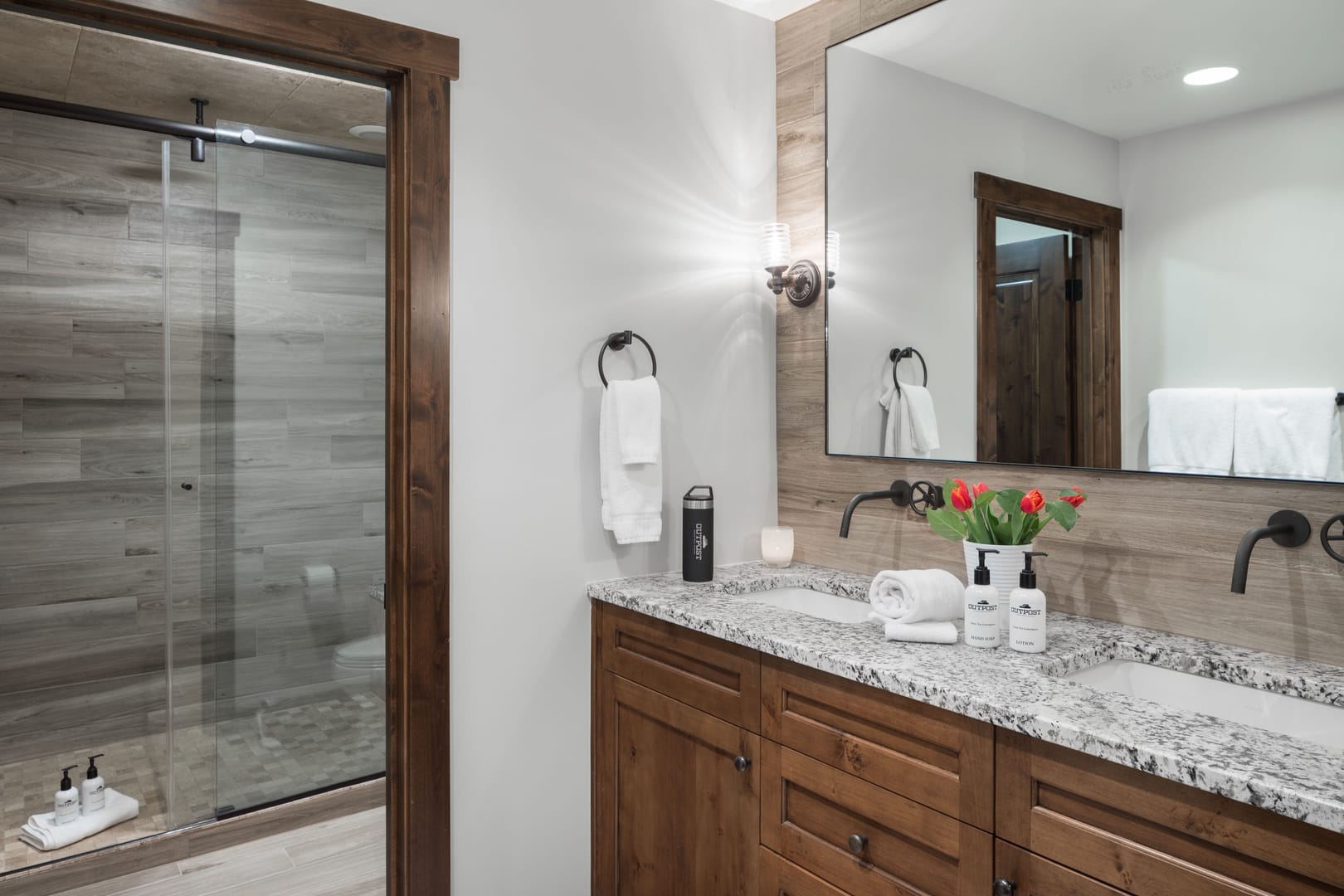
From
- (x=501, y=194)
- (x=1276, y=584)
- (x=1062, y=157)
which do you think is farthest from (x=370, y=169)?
(x=1276, y=584)

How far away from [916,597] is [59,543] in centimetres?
318

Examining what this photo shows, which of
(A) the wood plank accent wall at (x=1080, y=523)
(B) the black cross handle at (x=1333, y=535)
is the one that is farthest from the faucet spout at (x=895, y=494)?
(B) the black cross handle at (x=1333, y=535)

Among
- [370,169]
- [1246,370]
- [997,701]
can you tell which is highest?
[370,169]

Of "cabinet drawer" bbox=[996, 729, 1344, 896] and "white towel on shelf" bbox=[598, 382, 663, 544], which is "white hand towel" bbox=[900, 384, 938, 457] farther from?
"cabinet drawer" bbox=[996, 729, 1344, 896]

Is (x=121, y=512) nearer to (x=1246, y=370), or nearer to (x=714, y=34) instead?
(x=714, y=34)

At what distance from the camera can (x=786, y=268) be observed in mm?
2379

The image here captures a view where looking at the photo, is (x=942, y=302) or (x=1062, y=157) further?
(x=942, y=302)

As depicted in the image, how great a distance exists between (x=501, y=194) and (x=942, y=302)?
1.09 m

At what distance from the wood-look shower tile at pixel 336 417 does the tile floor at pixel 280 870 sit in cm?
124

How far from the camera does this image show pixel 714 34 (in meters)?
2.33

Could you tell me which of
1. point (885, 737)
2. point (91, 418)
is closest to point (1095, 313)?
point (885, 737)

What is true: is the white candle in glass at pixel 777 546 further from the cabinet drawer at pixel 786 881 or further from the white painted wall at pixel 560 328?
the cabinet drawer at pixel 786 881

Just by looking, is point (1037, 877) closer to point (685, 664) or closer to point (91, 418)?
point (685, 664)

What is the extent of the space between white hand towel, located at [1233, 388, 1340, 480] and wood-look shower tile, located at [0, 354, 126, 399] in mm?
3576
